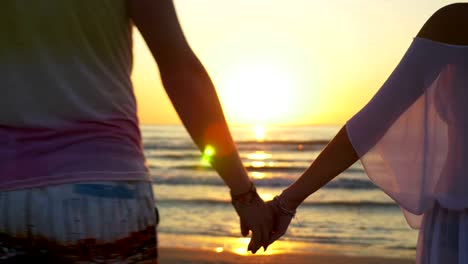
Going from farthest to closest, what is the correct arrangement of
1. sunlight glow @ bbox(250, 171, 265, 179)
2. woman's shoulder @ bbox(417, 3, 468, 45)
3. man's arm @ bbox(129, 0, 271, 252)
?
sunlight glow @ bbox(250, 171, 265, 179)
woman's shoulder @ bbox(417, 3, 468, 45)
man's arm @ bbox(129, 0, 271, 252)

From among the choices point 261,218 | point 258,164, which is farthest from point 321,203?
point 258,164

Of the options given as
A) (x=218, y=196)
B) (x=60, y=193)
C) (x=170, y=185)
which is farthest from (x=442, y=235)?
(x=170, y=185)

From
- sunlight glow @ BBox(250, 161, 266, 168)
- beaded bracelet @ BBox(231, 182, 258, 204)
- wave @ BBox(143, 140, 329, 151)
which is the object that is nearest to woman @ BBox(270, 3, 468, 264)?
beaded bracelet @ BBox(231, 182, 258, 204)

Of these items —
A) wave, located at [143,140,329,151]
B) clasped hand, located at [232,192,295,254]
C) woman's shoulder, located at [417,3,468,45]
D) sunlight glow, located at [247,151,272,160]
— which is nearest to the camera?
woman's shoulder, located at [417,3,468,45]

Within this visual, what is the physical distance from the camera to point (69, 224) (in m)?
1.57

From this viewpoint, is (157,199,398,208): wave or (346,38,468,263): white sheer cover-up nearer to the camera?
(346,38,468,263): white sheer cover-up

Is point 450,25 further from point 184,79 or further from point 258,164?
point 258,164

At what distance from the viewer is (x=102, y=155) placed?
1.62m

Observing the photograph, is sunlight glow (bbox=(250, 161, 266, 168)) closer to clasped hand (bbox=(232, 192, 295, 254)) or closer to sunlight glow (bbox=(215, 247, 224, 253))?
sunlight glow (bbox=(215, 247, 224, 253))

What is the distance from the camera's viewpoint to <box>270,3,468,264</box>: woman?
229 centimetres

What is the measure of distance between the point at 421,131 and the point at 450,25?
39 cm

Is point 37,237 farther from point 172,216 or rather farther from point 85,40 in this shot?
point 172,216

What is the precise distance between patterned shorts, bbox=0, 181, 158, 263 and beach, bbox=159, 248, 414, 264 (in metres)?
5.66

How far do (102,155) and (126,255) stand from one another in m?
0.25
